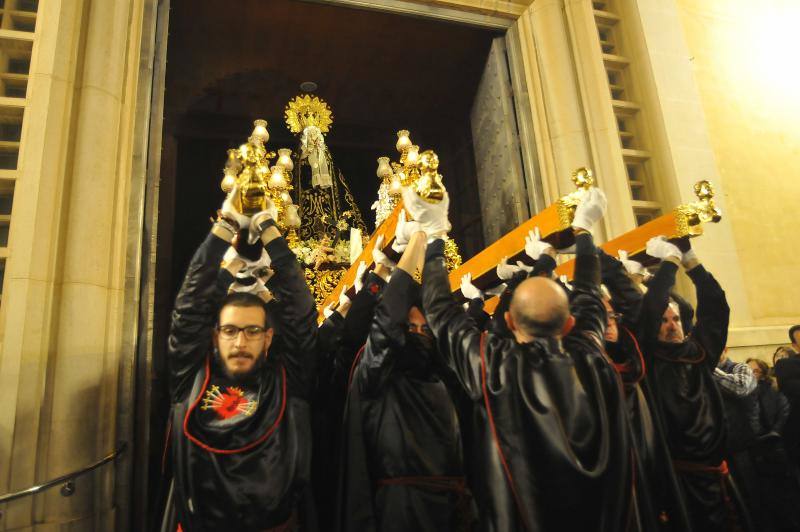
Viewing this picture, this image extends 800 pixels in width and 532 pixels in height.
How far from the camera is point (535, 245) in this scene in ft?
10.3

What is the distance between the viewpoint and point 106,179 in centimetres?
406

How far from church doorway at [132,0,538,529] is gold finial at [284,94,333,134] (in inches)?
24.3

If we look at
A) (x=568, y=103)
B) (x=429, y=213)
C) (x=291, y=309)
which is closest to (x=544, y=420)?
(x=429, y=213)

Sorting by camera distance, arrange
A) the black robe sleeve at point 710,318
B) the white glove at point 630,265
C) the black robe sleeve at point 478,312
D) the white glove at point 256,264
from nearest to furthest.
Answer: the white glove at point 256,264 < the black robe sleeve at point 710,318 < the black robe sleeve at point 478,312 < the white glove at point 630,265

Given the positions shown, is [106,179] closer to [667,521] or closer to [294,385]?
[294,385]

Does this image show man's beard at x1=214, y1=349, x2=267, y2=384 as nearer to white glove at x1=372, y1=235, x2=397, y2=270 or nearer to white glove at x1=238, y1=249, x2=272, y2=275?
white glove at x1=238, y1=249, x2=272, y2=275

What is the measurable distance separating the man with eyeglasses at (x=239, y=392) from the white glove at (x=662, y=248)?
2.28 meters

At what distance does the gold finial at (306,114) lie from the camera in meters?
7.64

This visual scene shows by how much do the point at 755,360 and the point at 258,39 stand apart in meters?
7.08

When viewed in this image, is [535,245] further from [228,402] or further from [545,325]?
[228,402]

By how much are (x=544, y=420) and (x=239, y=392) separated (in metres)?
1.34

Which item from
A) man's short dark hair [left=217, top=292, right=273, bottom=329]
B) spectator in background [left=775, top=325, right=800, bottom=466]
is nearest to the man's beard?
man's short dark hair [left=217, top=292, right=273, bottom=329]

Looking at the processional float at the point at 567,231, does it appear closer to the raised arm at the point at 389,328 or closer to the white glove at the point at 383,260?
the white glove at the point at 383,260

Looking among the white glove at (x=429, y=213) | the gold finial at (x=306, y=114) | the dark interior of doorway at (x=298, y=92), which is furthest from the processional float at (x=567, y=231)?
the gold finial at (x=306, y=114)
